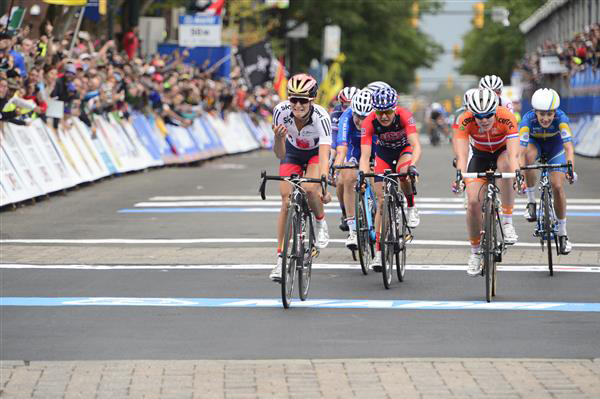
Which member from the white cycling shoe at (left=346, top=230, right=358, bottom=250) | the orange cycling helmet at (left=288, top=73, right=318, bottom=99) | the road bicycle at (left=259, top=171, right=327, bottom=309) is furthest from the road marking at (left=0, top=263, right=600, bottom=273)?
the orange cycling helmet at (left=288, top=73, right=318, bottom=99)

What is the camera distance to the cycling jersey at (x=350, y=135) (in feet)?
50.9

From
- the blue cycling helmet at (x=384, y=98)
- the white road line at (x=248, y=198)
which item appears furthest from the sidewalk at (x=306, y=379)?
the white road line at (x=248, y=198)

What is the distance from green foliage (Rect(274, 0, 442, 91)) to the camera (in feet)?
263

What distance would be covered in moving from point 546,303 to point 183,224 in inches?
336

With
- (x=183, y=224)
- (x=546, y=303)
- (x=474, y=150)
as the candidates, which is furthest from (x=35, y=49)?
(x=546, y=303)

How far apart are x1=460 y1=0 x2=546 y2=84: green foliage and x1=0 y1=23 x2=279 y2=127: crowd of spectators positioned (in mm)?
77420

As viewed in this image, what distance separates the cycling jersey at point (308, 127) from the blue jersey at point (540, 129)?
2.56 m

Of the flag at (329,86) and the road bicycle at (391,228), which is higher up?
the road bicycle at (391,228)

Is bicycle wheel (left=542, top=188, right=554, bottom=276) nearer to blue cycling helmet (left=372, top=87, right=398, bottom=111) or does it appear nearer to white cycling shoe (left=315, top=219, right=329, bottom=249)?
blue cycling helmet (left=372, top=87, right=398, bottom=111)

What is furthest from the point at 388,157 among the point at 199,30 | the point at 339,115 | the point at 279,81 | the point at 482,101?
the point at 279,81

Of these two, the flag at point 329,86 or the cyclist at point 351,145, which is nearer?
the cyclist at point 351,145

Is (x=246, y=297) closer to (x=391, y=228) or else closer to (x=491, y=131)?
(x=391, y=228)

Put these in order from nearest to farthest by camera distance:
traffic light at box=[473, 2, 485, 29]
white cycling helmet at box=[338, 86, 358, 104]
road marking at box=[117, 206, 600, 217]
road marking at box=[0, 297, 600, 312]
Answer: road marking at box=[0, 297, 600, 312] < white cycling helmet at box=[338, 86, 358, 104] < road marking at box=[117, 206, 600, 217] < traffic light at box=[473, 2, 485, 29]

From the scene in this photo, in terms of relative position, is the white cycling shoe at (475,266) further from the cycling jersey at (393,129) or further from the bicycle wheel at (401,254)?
the cycling jersey at (393,129)
